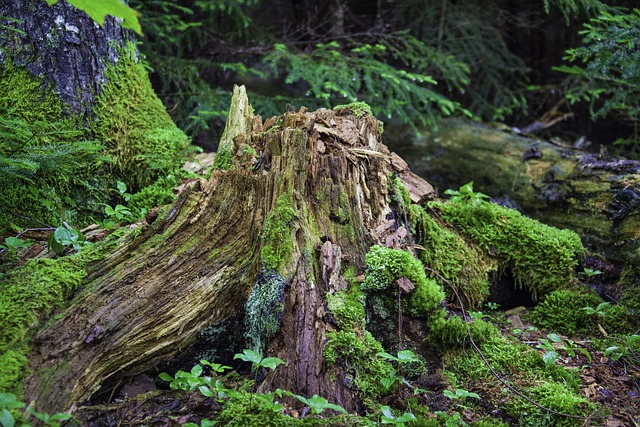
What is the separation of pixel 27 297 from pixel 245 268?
3.98 feet

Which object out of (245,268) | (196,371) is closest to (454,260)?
(245,268)

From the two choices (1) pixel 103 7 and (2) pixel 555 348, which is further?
(2) pixel 555 348

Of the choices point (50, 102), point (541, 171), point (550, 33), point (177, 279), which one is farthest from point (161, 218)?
point (550, 33)

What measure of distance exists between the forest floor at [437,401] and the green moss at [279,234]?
2.30 ft

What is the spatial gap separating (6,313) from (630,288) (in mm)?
4461

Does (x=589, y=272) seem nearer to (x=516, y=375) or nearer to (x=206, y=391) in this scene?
(x=516, y=375)

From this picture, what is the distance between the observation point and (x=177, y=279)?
307cm

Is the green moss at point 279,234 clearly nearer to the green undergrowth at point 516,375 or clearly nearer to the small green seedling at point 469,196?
the green undergrowth at point 516,375

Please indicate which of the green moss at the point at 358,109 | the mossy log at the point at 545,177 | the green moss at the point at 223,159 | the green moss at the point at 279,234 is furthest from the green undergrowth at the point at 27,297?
the mossy log at the point at 545,177

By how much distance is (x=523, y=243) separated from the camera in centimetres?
424

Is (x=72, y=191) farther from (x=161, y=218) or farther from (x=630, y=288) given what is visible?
(x=630, y=288)

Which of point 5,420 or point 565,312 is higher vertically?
point 5,420

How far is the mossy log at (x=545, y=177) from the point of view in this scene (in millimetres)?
4551

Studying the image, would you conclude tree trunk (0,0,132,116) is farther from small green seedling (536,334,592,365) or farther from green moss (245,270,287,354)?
small green seedling (536,334,592,365)
